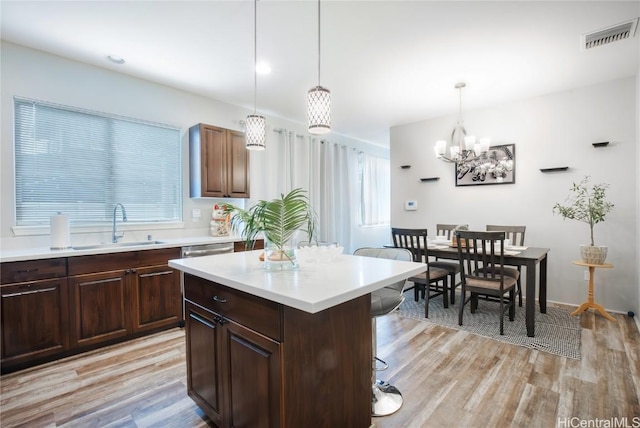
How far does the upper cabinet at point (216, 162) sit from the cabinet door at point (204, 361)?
209 cm

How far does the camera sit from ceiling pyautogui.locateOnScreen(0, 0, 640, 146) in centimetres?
224

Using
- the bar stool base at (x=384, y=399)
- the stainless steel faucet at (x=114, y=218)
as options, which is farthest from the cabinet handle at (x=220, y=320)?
the stainless steel faucet at (x=114, y=218)

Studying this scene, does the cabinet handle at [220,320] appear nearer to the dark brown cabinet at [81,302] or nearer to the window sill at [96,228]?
the dark brown cabinet at [81,302]

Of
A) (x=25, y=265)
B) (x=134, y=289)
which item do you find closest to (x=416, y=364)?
(x=134, y=289)

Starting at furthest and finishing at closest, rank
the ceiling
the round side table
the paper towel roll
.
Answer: the round side table, the paper towel roll, the ceiling

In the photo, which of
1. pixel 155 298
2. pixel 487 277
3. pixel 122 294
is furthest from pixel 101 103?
pixel 487 277

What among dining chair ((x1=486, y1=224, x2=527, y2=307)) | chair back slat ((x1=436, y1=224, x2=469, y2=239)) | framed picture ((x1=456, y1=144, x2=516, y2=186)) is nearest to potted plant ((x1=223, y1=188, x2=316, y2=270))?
dining chair ((x1=486, y1=224, x2=527, y2=307))

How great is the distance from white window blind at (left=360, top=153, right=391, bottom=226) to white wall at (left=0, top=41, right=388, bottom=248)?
2.56 m

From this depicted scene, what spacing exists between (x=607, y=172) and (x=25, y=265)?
18.9 feet

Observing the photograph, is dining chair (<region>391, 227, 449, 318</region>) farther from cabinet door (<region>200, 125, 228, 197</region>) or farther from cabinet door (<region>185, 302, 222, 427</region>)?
cabinet door (<region>185, 302, 222, 427</region>)

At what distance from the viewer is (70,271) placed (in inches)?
98.7

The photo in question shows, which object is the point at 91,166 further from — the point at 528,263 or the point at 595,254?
the point at 595,254

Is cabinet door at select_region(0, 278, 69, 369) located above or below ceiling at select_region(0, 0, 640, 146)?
below

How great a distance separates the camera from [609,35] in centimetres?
257
